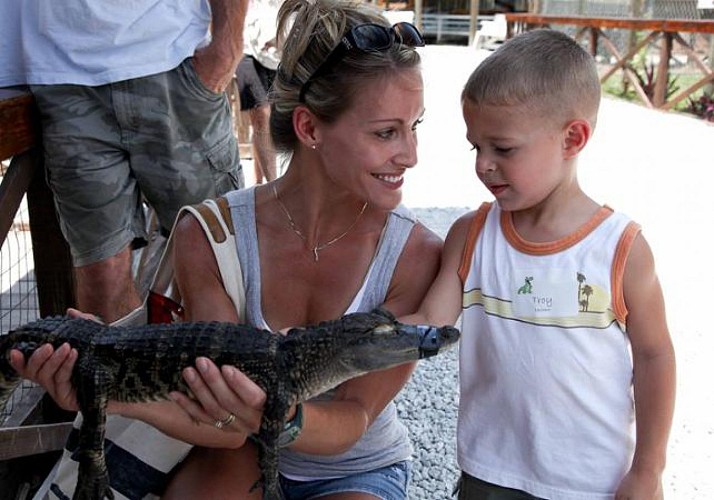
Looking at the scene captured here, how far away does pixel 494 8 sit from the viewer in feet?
100

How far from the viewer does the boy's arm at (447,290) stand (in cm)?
217

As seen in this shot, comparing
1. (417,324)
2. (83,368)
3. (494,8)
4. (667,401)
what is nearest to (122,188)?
(83,368)

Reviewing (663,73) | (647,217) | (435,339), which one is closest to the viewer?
(435,339)

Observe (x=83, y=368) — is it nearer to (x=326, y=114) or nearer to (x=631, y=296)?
(x=326, y=114)

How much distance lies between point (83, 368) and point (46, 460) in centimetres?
163

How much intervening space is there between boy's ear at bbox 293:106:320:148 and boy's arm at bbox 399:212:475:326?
1.59 ft

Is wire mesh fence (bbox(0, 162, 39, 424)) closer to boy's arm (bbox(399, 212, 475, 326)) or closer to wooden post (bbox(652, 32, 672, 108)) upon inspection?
boy's arm (bbox(399, 212, 475, 326))

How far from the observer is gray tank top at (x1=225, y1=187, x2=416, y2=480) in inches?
91.4

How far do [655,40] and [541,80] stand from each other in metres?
15.4

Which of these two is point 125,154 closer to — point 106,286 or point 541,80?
point 106,286

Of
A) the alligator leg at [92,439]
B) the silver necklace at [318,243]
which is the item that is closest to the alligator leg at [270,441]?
the alligator leg at [92,439]

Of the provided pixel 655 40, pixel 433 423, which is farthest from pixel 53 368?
pixel 655 40

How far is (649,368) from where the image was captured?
80.0 inches

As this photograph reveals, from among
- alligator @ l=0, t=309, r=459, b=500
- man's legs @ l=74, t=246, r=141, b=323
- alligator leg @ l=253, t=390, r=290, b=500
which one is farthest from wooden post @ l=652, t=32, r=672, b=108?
alligator leg @ l=253, t=390, r=290, b=500
